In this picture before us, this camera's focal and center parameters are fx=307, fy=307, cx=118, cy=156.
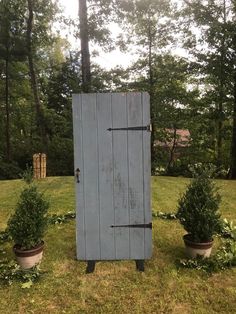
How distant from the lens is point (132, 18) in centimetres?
1468

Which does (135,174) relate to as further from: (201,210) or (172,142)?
(172,142)

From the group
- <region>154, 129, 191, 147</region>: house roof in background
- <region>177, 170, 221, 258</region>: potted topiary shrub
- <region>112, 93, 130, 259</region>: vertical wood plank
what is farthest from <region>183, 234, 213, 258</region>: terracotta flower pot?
<region>154, 129, 191, 147</region>: house roof in background

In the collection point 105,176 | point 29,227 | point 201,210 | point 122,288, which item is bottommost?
point 122,288

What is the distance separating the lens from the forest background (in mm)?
13625

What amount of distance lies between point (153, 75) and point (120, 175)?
1288cm

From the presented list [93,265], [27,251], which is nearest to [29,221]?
[27,251]

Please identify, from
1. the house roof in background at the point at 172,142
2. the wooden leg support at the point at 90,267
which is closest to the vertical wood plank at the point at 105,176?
the wooden leg support at the point at 90,267

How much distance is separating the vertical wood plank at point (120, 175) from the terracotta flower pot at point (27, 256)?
119cm

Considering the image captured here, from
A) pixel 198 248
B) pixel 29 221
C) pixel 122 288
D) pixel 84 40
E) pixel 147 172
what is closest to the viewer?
pixel 122 288

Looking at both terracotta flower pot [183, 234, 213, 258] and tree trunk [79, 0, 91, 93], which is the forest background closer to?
tree trunk [79, 0, 91, 93]

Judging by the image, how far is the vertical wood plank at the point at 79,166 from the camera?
4.40 meters

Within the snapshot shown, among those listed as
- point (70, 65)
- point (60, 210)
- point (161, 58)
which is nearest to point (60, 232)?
point (60, 210)

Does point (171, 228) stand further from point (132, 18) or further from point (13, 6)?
point (13, 6)

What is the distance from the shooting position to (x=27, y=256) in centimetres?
442
